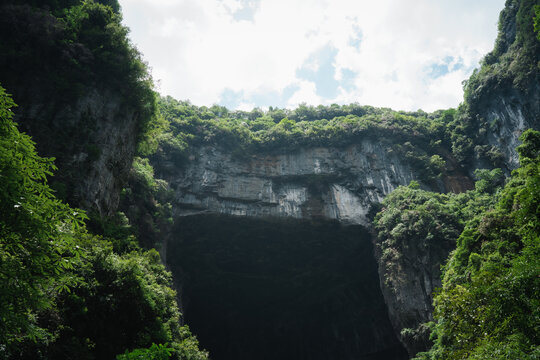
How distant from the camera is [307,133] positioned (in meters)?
31.1

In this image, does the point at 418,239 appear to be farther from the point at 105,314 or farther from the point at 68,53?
the point at 68,53

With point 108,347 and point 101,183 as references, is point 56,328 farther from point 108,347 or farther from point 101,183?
point 101,183

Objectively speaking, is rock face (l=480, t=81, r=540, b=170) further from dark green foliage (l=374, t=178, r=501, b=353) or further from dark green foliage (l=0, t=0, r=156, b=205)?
dark green foliage (l=0, t=0, r=156, b=205)

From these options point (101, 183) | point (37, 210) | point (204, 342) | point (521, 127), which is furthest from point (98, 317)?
point (521, 127)

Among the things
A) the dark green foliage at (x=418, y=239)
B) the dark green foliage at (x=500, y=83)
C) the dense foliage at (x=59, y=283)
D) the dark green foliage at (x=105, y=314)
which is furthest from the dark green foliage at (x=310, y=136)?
the dark green foliage at (x=105, y=314)

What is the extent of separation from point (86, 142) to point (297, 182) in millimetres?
17538

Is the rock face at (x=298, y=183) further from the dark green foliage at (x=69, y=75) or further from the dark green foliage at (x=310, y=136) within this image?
the dark green foliage at (x=69, y=75)

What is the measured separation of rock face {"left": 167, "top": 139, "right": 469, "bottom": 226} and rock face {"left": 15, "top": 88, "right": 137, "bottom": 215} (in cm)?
1012

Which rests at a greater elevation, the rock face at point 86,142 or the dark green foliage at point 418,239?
the rock face at point 86,142

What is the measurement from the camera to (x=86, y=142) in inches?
587

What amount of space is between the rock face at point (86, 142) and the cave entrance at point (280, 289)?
10.4 m

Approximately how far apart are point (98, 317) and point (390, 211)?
2015cm

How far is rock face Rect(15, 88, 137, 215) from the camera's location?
44.3 ft

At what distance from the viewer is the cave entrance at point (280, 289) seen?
27688 mm
